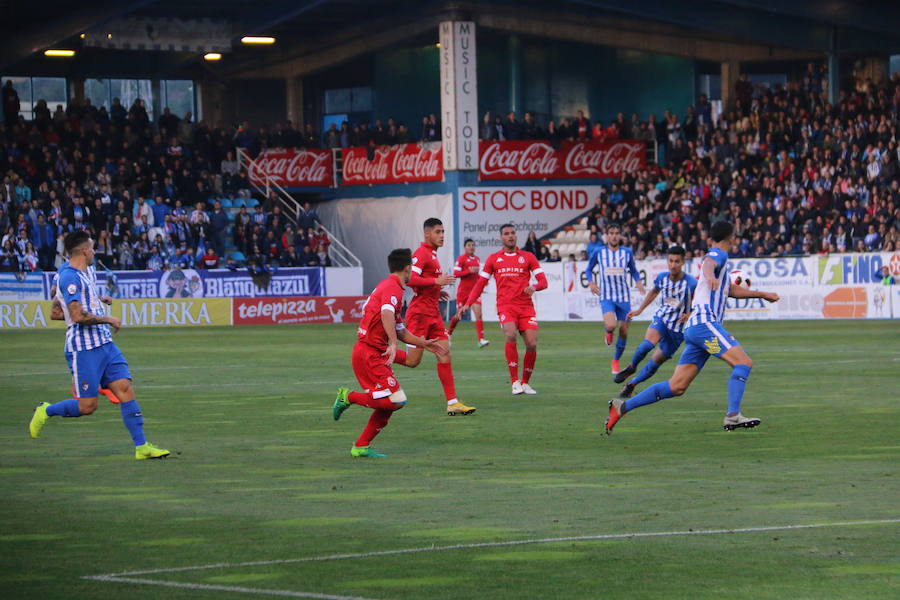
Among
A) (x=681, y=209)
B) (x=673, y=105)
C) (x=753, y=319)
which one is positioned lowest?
(x=753, y=319)

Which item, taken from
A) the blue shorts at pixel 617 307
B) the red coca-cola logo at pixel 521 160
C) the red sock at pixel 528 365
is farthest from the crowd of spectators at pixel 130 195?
the red sock at pixel 528 365

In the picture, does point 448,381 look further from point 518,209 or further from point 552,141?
point 552,141

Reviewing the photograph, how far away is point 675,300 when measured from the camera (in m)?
19.0

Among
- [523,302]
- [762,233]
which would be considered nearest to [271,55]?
[762,233]

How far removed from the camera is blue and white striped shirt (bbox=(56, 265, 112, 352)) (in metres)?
13.0

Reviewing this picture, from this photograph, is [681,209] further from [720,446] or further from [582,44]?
[720,446]

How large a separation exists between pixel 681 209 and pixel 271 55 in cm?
2160

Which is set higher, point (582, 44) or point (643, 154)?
point (582, 44)

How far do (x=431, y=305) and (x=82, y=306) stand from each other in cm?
522

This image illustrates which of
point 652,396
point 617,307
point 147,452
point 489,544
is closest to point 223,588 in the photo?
point 489,544

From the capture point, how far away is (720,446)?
13.6 meters

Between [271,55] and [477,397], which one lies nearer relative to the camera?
[477,397]

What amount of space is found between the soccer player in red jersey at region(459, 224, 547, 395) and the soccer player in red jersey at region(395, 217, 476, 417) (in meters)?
2.24

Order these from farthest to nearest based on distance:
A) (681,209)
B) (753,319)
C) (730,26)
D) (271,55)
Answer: (271,55), (730,26), (681,209), (753,319)
